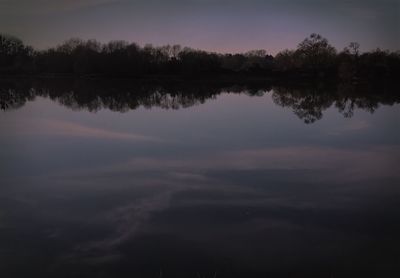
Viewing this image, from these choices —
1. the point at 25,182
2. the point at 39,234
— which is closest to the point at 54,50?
the point at 25,182

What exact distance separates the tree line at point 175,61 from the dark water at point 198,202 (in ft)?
66.8

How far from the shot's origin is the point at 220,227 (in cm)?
450

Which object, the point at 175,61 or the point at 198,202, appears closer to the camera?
the point at 198,202

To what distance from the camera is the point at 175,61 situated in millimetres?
36281

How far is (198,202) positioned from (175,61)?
3163 cm

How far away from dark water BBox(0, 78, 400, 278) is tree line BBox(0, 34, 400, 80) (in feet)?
66.8

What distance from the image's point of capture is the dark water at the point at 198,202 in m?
3.71

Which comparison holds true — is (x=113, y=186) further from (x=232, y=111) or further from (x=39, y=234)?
(x=232, y=111)

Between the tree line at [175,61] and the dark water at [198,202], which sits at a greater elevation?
the tree line at [175,61]

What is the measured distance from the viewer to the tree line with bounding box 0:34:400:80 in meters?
30.2

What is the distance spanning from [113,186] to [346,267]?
3102mm

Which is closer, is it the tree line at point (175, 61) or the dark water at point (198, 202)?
the dark water at point (198, 202)

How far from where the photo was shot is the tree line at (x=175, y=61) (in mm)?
30250

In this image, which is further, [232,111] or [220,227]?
[232,111]
